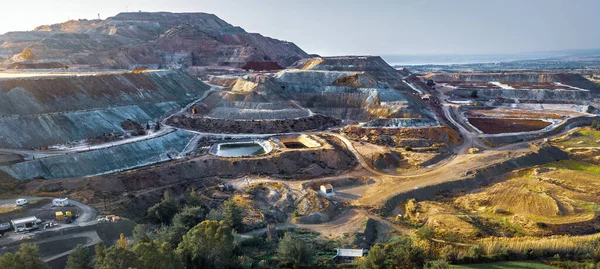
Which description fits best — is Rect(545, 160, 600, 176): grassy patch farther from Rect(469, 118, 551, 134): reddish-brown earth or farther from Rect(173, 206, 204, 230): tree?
Rect(173, 206, 204, 230): tree

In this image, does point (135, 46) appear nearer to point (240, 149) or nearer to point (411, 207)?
point (240, 149)

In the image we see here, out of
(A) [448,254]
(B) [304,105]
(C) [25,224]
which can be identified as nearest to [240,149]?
(B) [304,105]

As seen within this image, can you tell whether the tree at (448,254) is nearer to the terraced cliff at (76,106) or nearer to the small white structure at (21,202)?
the small white structure at (21,202)

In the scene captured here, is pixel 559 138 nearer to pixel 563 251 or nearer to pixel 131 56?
pixel 563 251

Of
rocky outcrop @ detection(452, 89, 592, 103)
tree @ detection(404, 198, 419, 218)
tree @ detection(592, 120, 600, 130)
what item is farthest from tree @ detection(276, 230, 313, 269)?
rocky outcrop @ detection(452, 89, 592, 103)

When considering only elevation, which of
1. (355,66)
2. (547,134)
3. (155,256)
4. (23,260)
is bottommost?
(547,134)

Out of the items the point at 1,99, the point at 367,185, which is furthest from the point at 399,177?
the point at 1,99

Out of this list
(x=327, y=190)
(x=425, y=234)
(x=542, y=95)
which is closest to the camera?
(x=425, y=234)
